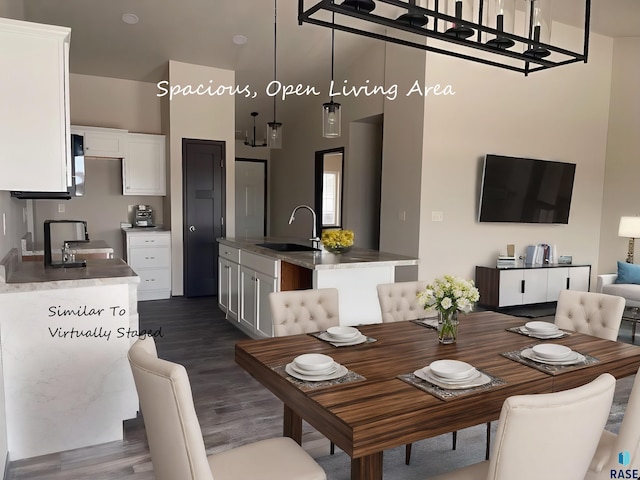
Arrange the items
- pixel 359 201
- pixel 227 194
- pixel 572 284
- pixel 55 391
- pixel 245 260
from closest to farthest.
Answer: pixel 55 391 → pixel 245 260 → pixel 572 284 → pixel 227 194 → pixel 359 201

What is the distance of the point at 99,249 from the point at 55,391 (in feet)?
8.34

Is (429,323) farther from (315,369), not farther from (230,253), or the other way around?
(230,253)

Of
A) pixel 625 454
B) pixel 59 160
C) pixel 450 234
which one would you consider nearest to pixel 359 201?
pixel 450 234

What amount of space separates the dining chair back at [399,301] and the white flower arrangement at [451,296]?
0.72m

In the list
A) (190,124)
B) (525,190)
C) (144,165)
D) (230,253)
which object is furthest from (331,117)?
Result: (144,165)

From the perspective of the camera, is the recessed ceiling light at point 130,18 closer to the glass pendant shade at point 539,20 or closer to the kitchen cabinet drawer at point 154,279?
the kitchen cabinet drawer at point 154,279

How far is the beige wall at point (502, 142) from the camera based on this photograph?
5.73m

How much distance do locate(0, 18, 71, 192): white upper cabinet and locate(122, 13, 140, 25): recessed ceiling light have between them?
3448 mm

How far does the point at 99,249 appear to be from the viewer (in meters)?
4.84

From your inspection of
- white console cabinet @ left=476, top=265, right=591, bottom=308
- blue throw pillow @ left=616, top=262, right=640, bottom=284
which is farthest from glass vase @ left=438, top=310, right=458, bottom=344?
blue throw pillow @ left=616, top=262, right=640, bottom=284

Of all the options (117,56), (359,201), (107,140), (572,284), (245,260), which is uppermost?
(117,56)

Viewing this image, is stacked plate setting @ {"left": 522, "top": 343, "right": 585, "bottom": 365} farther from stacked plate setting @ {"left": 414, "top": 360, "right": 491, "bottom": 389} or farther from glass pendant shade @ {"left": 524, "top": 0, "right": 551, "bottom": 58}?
glass pendant shade @ {"left": 524, "top": 0, "right": 551, "bottom": 58}

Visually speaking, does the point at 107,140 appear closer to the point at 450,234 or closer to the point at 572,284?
the point at 450,234

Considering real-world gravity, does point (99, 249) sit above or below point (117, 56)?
below
